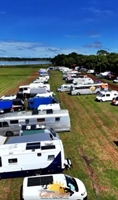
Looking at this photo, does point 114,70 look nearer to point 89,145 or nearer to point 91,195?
point 89,145

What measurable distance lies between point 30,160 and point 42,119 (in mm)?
8949

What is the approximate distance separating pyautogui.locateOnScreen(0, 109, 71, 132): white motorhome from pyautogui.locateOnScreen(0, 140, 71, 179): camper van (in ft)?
26.4

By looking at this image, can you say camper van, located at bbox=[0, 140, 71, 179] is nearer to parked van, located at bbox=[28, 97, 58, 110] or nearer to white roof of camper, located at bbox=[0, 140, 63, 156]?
white roof of camper, located at bbox=[0, 140, 63, 156]

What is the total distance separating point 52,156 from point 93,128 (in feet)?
39.1

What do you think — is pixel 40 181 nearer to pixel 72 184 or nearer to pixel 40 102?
pixel 72 184

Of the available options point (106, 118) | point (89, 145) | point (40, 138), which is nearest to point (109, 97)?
point (106, 118)

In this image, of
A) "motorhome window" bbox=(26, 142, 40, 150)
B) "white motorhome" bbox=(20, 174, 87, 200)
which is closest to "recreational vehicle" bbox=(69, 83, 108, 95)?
"motorhome window" bbox=(26, 142, 40, 150)

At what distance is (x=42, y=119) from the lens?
2486 centimetres

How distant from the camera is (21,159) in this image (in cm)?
1606

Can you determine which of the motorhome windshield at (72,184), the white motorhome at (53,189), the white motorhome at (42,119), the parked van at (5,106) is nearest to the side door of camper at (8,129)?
Result: the white motorhome at (42,119)

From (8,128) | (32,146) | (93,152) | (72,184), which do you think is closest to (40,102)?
(8,128)

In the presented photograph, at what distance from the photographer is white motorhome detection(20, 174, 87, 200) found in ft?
42.1

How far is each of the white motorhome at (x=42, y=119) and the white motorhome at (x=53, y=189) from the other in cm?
1107

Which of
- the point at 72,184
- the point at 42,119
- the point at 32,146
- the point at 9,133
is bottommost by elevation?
the point at 9,133
